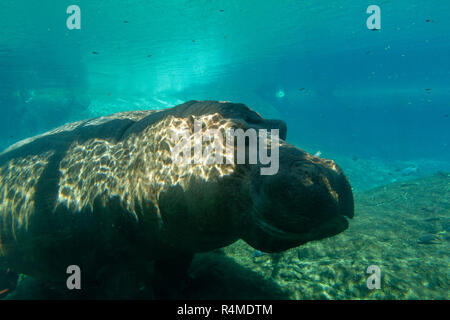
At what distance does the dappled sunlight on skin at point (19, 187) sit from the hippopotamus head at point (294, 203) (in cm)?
430

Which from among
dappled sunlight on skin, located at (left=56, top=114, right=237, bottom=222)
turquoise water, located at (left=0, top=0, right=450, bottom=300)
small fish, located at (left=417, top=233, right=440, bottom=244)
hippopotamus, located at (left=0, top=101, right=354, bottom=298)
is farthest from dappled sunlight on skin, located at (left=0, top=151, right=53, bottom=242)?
turquoise water, located at (left=0, top=0, right=450, bottom=300)

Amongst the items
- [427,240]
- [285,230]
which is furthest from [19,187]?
[427,240]

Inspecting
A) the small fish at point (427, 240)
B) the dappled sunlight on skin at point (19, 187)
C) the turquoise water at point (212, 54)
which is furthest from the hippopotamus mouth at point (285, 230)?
the turquoise water at point (212, 54)

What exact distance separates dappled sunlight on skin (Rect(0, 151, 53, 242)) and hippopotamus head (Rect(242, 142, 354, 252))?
4303 millimetres

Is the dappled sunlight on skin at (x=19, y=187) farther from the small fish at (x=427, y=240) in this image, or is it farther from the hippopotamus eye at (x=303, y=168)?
the small fish at (x=427, y=240)

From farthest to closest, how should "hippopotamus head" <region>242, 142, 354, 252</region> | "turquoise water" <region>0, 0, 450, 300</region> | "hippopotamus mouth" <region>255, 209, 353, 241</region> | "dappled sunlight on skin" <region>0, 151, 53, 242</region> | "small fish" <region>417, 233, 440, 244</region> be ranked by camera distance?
"turquoise water" <region>0, 0, 450, 300</region> < "small fish" <region>417, 233, 440, 244</region> < "dappled sunlight on skin" <region>0, 151, 53, 242</region> < "hippopotamus mouth" <region>255, 209, 353, 241</region> < "hippopotamus head" <region>242, 142, 354, 252</region>

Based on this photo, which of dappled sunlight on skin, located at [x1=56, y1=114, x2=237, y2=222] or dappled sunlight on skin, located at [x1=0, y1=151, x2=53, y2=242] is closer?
dappled sunlight on skin, located at [x1=56, y1=114, x2=237, y2=222]

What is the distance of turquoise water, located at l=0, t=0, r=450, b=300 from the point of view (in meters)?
19.3

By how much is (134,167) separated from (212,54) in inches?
1169

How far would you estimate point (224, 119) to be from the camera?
11.1ft

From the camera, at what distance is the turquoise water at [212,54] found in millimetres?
19266

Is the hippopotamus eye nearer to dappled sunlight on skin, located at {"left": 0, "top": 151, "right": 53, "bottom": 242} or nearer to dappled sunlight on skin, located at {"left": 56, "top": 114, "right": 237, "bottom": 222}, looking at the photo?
Answer: dappled sunlight on skin, located at {"left": 56, "top": 114, "right": 237, "bottom": 222}
